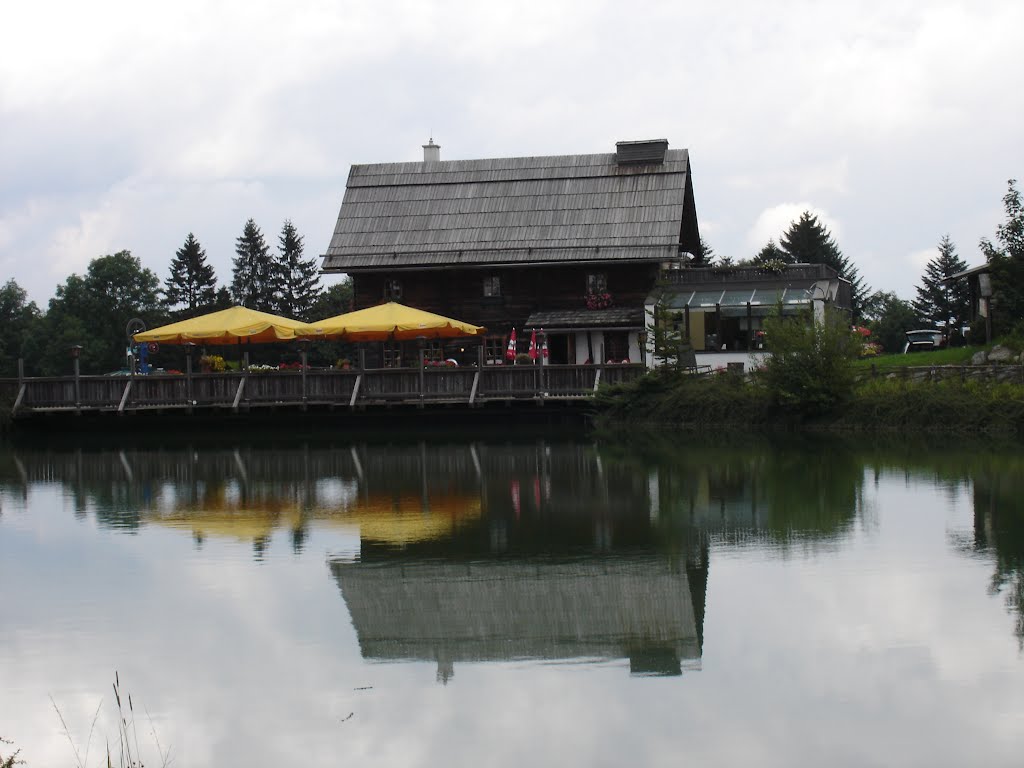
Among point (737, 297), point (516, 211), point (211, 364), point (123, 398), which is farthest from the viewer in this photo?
point (516, 211)

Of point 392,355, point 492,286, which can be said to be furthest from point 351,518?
point 492,286

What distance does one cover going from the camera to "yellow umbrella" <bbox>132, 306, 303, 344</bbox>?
3725cm

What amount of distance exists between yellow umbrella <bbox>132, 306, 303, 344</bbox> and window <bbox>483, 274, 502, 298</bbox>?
7762 millimetres

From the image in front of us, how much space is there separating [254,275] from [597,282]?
43.1 m

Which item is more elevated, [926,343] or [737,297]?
[737,297]

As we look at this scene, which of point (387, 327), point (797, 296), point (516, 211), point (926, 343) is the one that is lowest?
point (926, 343)

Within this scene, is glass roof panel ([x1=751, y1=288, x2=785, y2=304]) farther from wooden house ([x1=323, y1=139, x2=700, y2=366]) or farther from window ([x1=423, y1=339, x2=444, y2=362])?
window ([x1=423, y1=339, x2=444, y2=362])

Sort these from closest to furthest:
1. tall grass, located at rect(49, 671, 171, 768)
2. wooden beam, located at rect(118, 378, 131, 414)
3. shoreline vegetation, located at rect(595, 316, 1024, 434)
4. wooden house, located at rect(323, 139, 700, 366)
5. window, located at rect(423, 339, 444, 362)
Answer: tall grass, located at rect(49, 671, 171, 768) → shoreline vegetation, located at rect(595, 316, 1024, 434) → wooden beam, located at rect(118, 378, 131, 414) → wooden house, located at rect(323, 139, 700, 366) → window, located at rect(423, 339, 444, 362)

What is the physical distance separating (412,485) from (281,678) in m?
13.1

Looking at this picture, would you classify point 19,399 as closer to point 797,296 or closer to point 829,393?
point 829,393

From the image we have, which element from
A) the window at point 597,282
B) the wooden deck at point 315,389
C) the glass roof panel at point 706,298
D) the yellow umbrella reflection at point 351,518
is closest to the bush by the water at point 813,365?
the wooden deck at point 315,389

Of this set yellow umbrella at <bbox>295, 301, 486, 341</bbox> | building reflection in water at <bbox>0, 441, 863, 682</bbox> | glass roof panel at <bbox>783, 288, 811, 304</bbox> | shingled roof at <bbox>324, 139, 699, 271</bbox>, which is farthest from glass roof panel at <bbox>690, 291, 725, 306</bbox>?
building reflection in water at <bbox>0, 441, 863, 682</bbox>

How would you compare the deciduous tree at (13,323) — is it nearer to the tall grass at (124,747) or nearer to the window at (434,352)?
the window at (434,352)

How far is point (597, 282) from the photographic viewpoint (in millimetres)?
43344
